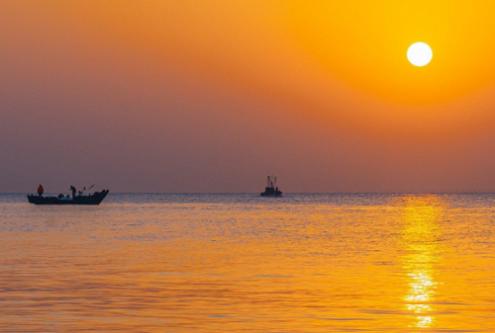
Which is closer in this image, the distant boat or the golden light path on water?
the golden light path on water

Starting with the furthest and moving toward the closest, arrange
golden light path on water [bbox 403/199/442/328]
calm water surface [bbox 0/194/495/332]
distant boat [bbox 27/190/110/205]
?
distant boat [bbox 27/190/110/205]
golden light path on water [bbox 403/199/442/328]
calm water surface [bbox 0/194/495/332]

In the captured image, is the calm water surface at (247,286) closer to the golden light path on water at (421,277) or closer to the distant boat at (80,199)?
the golden light path on water at (421,277)

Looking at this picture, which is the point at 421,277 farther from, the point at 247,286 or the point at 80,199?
the point at 80,199

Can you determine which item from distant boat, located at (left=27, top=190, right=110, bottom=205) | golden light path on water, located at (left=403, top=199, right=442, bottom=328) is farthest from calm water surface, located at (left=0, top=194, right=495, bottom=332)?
distant boat, located at (left=27, top=190, right=110, bottom=205)

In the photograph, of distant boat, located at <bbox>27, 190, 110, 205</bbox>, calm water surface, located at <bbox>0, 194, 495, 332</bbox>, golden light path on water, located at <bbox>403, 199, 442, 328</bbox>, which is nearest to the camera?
calm water surface, located at <bbox>0, 194, 495, 332</bbox>

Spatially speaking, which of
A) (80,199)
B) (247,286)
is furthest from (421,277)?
(80,199)

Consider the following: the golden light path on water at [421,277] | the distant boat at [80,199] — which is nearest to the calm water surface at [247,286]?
the golden light path on water at [421,277]

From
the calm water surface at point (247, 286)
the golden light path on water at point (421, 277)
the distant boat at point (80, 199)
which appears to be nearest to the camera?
the calm water surface at point (247, 286)

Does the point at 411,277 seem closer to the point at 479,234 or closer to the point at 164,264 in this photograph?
the point at 164,264

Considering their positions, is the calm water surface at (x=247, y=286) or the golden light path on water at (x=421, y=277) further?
the golden light path on water at (x=421, y=277)

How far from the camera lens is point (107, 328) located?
26.0 meters

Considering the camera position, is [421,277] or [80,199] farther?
[80,199]

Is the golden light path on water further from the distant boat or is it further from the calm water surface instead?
the distant boat

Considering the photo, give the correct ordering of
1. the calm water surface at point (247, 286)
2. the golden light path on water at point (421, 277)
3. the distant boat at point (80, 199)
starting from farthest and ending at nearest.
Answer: the distant boat at point (80, 199) < the golden light path on water at point (421, 277) < the calm water surface at point (247, 286)
